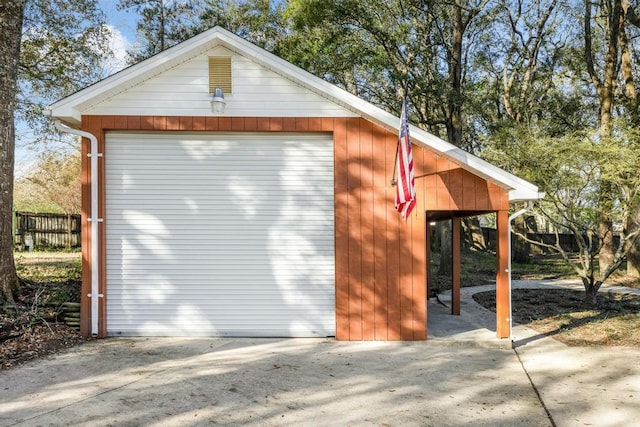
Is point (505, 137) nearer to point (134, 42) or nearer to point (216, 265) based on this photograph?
point (216, 265)

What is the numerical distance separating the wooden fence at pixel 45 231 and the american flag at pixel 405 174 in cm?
1698

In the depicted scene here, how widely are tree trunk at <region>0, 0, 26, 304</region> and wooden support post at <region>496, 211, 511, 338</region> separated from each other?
7394mm

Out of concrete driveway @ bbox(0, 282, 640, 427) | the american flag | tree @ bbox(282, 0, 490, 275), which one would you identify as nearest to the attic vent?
the american flag

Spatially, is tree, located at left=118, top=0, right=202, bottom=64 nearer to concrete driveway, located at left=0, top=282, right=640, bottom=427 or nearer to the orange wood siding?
the orange wood siding

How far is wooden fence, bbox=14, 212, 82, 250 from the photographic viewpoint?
57.3ft

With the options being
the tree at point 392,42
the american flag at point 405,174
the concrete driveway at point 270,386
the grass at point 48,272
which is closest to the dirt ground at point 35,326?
the concrete driveway at point 270,386

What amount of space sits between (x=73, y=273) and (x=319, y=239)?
21.9ft

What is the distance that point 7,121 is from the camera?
712 centimetres

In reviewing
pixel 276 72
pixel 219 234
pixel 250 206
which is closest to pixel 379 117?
pixel 276 72

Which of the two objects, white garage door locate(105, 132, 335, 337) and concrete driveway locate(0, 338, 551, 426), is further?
white garage door locate(105, 132, 335, 337)

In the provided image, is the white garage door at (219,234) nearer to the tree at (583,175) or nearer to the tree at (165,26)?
the tree at (583,175)

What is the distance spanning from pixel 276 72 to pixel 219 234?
102 inches

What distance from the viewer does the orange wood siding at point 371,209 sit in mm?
6602

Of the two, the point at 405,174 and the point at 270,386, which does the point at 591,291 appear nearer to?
the point at 405,174
